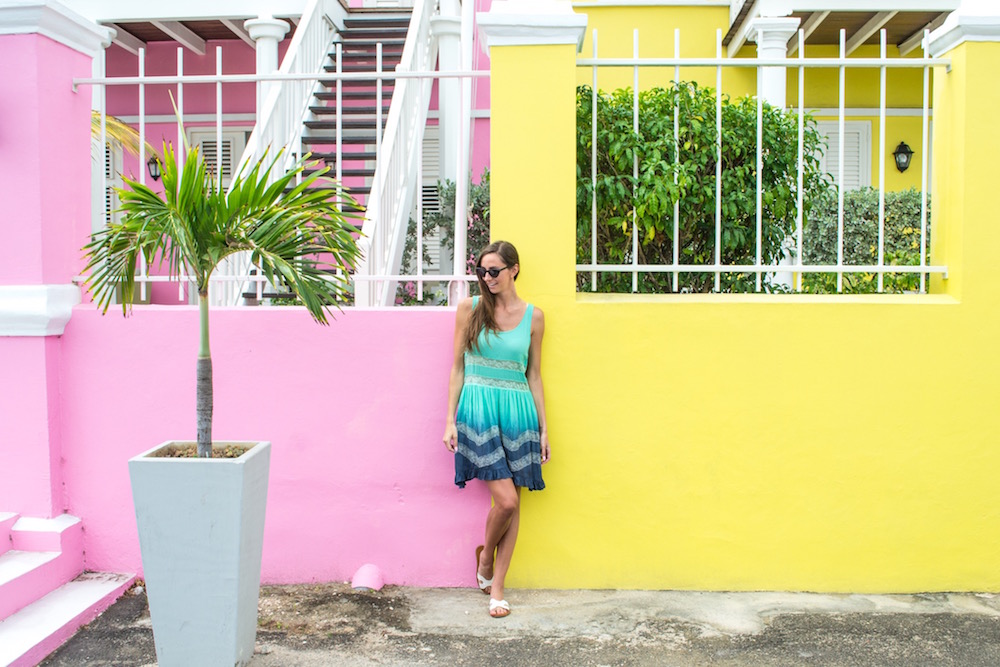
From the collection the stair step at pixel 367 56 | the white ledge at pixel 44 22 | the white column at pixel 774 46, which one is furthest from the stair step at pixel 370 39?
the white ledge at pixel 44 22

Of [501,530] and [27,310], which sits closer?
[501,530]

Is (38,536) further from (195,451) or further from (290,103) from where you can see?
(290,103)

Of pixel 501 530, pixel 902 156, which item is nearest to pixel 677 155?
pixel 501 530

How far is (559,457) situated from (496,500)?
1.35ft

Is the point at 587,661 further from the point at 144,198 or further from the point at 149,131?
the point at 149,131

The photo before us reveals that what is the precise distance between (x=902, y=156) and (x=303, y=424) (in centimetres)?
761

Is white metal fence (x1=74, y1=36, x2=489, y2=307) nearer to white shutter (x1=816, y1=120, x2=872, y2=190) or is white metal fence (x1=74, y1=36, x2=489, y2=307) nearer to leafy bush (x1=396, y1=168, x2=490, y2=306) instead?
leafy bush (x1=396, y1=168, x2=490, y2=306)

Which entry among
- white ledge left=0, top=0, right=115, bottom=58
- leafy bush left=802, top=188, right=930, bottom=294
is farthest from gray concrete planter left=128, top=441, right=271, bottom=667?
leafy bush left=802, top=188, right=930, bottom=294

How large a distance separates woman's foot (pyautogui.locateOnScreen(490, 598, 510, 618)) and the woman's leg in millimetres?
34

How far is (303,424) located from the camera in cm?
418

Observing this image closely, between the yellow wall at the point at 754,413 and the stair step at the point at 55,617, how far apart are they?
6.19ft

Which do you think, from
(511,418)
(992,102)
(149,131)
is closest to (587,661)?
(511,418)

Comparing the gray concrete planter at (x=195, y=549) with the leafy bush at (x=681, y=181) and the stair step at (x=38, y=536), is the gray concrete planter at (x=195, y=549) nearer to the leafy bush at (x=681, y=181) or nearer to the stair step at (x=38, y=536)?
the stair step at (x=38, y=536)

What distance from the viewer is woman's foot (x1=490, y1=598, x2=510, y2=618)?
3.79 meters
